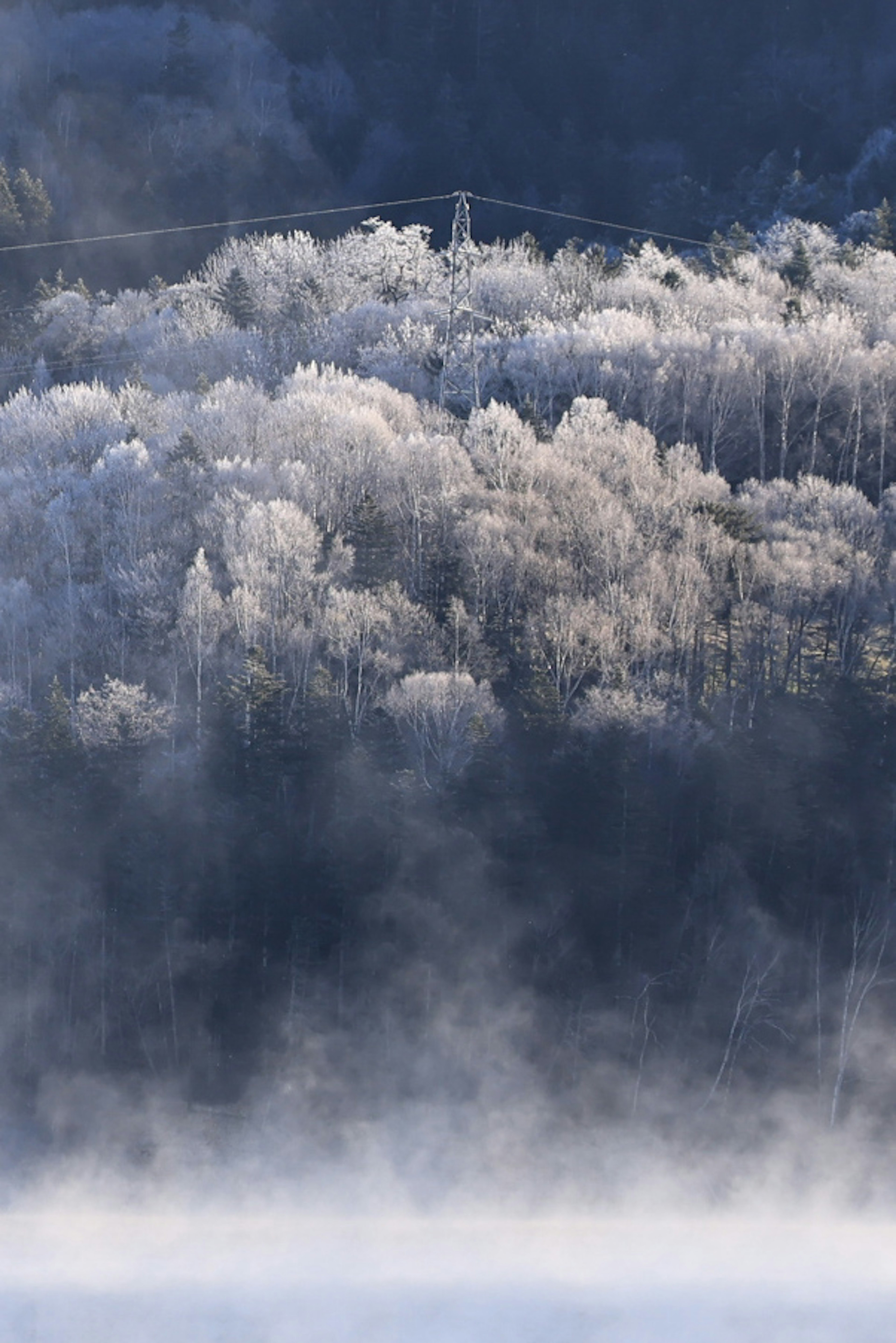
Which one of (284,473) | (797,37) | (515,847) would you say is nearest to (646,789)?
(515,847)

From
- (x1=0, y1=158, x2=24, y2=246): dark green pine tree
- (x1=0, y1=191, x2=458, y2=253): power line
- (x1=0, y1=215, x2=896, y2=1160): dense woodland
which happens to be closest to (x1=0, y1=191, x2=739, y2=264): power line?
(x1=0, y1=191, x2=458, y2=253): power line

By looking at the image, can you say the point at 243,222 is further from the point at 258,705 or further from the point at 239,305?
the point at 258,705

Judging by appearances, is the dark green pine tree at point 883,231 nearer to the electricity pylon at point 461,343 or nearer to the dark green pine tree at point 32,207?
the electricity pylon at point 461,343

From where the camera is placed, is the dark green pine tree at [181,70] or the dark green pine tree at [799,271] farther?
the dark green pine tree at [181,70]

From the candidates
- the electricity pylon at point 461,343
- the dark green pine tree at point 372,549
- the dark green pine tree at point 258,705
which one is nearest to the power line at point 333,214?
the electricity pylon at point 461,343

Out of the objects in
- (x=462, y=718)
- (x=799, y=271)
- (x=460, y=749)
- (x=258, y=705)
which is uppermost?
(x=799, y=271)

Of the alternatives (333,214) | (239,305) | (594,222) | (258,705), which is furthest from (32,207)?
(258,705)

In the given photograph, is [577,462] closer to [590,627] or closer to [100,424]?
[590,627]
